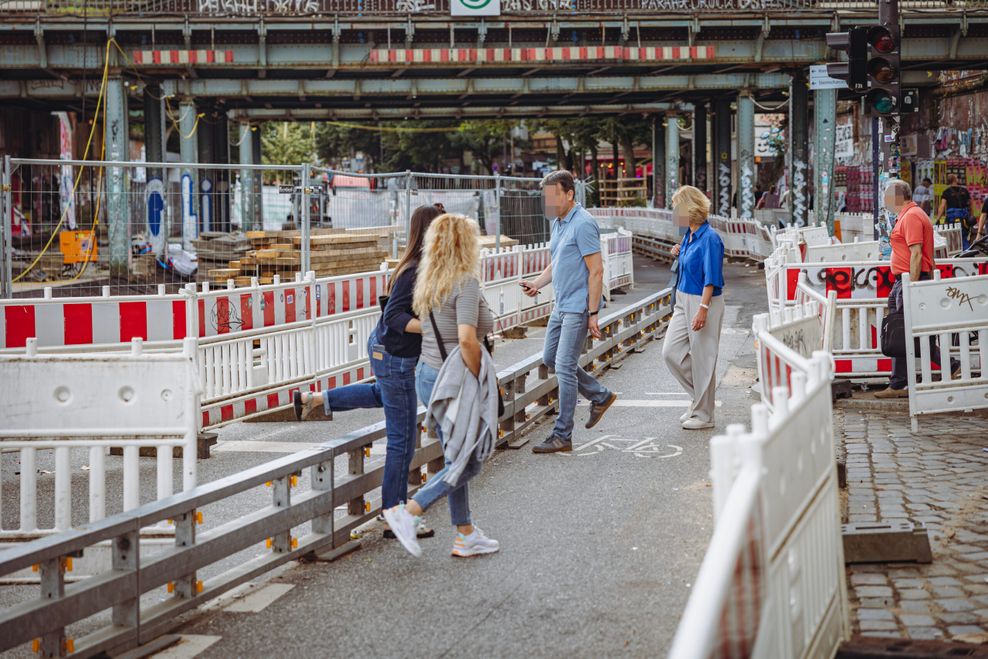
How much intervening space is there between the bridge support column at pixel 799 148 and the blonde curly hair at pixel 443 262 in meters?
34.6

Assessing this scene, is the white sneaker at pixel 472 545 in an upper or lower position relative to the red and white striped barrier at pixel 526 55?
lower

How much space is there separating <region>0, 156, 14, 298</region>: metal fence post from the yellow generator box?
1.93m

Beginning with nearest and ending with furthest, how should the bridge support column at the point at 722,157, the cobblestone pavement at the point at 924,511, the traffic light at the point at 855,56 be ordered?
the cobblestone pavement at the point at 924,511 → the traffic light at the point at 855,56 → the bridge support column at the point at 722,157

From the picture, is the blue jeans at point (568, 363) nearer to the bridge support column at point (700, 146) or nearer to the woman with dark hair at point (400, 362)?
the woman with dark hair at point (400, 362)

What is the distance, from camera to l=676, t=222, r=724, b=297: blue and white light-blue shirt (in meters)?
10.4

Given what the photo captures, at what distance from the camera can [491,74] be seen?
1609 inches

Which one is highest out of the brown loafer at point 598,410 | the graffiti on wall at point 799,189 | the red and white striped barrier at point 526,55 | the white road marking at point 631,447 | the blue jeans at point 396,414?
the red and white striped barrier at point 526,55

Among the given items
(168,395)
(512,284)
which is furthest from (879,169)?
(168,395)

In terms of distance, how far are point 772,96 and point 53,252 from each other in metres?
39.8

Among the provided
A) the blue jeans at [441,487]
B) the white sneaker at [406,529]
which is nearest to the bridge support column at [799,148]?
the blue jeans at [441,487]

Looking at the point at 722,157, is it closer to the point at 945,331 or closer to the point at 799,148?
the point at 799,148

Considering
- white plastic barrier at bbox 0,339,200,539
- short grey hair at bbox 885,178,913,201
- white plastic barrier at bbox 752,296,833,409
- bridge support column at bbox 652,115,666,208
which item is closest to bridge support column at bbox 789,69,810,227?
bridge support column at bbox 652,115,666,208

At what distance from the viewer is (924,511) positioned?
7461 millimetres

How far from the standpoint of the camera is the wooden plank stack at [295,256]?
16453mm
